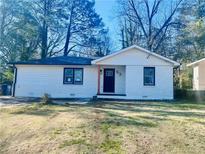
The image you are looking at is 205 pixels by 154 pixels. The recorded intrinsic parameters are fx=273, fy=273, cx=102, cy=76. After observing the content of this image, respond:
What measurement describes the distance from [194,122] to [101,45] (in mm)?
31703

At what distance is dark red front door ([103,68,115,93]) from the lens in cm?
2262

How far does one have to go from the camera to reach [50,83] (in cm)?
2236

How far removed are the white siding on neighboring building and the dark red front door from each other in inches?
37.0

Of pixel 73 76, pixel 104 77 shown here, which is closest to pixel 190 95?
pixel 104 77

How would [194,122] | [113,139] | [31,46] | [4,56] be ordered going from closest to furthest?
[113,139]
[194,122]
[4,56]
[31,46]

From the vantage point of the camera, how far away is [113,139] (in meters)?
7.61

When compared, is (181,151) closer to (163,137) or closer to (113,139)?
(163,137)

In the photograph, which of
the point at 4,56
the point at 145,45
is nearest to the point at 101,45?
the point at 145,45

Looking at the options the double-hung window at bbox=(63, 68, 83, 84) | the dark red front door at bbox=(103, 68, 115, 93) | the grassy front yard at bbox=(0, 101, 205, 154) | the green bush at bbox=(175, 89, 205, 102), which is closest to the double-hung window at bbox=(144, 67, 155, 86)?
the dark red front door at bbox=(103, 68, 115, 93)

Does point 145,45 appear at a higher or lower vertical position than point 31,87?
higher

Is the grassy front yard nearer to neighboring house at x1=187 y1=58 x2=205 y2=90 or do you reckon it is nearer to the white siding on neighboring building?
the white siding on neighboring building

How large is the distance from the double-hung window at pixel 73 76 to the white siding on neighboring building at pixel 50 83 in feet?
0.84

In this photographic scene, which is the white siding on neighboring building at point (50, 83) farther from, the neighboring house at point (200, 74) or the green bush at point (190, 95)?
the neighboring house at point (200, 74)

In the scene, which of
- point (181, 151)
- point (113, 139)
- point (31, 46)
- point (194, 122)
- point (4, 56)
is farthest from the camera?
point (31, 46)
